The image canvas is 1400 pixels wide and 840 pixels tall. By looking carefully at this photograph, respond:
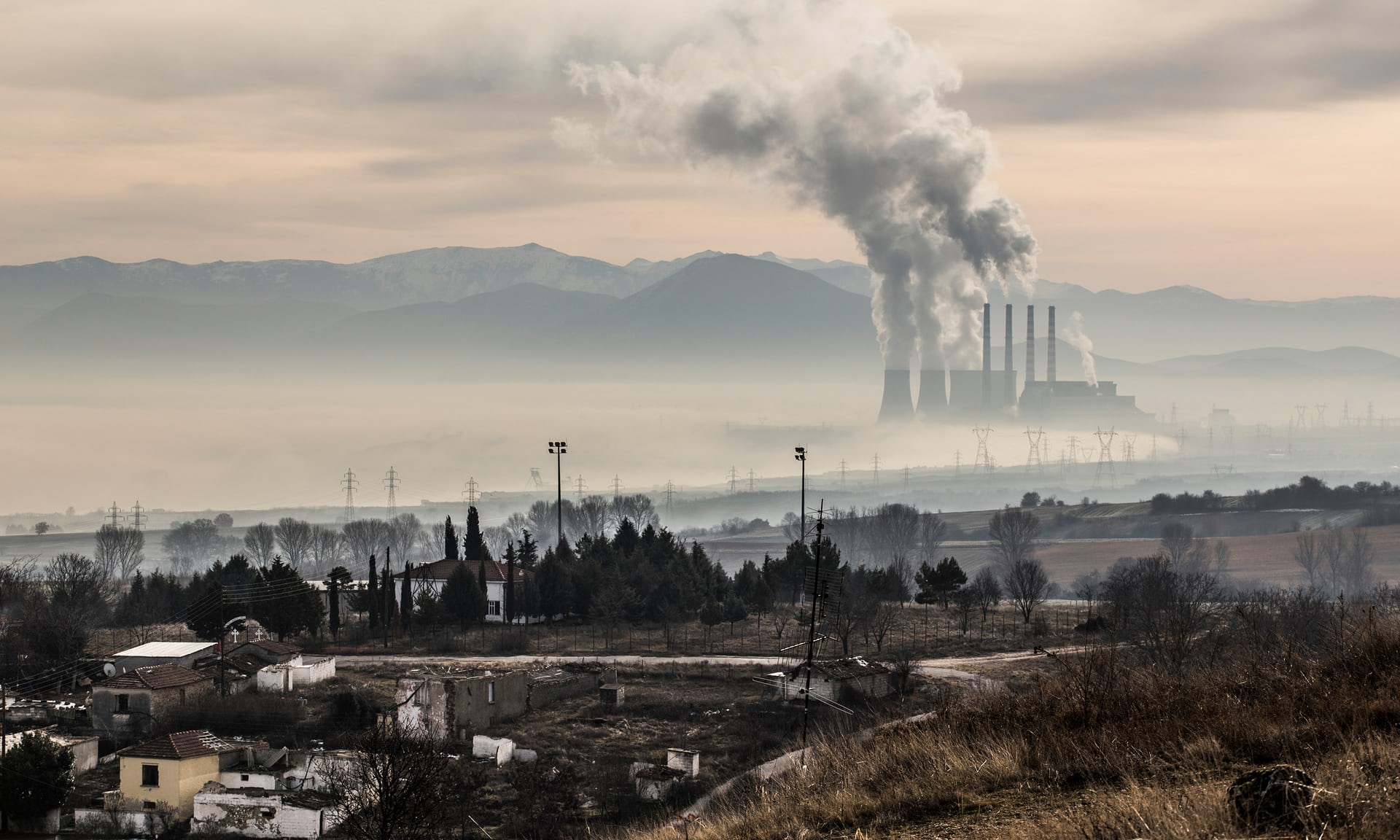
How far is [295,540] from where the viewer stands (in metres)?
113

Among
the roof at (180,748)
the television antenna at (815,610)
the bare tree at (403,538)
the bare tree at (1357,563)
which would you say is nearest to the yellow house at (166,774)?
the roof at (180,748)

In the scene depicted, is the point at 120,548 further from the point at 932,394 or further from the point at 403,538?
the point at 932,394

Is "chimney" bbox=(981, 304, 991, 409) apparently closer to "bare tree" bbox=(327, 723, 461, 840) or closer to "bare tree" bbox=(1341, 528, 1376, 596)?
"bare tree" bbox=(1341, 528, 1376, 596)

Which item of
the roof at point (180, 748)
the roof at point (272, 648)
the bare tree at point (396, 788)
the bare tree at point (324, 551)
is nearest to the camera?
the bare tree at point (396, 788)

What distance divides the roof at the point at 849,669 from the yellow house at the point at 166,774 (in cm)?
1533

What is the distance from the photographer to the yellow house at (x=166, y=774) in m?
27.4

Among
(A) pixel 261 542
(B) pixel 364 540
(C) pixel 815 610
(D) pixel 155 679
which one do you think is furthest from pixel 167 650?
(B) pixel 364 540

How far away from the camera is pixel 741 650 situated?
44.3m

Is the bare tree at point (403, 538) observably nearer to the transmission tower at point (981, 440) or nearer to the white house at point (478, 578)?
the white house at point (478, 578)

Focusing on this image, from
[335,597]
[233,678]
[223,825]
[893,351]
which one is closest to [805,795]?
[223,825]

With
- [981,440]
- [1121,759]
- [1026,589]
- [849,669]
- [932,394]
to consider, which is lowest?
[849,669]

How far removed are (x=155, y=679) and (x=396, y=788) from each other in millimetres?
20066

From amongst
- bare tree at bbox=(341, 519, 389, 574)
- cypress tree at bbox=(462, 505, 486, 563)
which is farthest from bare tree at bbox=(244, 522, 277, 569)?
cypress tree at bbox=(462, 505, 486, 563)

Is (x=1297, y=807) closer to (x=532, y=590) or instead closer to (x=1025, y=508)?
(x=532, y=590)
